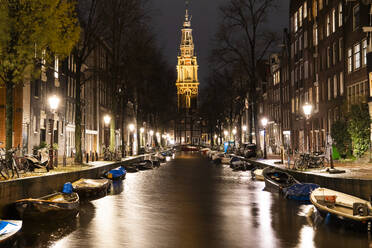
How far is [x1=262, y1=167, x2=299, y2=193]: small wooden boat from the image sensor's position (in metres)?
27.5

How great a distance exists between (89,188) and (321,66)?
35.1m

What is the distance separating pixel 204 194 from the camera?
27.5 metres

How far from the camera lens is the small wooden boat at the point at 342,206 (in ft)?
53.3

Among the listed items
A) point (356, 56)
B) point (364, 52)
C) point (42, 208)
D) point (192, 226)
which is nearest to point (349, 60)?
point (356, 56)

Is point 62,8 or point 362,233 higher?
point 62,8

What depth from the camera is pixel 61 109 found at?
5253 centimetres

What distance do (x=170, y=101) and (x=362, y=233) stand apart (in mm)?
78877

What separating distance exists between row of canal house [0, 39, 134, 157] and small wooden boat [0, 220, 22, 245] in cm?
1351

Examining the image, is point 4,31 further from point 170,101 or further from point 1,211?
point 170,101

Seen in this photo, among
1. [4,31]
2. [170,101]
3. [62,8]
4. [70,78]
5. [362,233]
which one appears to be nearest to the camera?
[362,233]

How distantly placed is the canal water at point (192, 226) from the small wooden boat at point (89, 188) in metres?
0.95

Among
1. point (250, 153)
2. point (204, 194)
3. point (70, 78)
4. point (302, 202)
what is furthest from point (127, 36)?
point (302, 202)

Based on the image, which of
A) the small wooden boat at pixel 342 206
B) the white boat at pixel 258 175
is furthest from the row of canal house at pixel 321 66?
the small wooden boat at pixel 342 206

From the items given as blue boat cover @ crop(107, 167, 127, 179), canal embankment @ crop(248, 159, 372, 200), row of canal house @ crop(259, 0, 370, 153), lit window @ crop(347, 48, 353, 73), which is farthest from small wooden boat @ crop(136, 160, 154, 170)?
canal embankment @ crop(248, 159, 372, 200)
